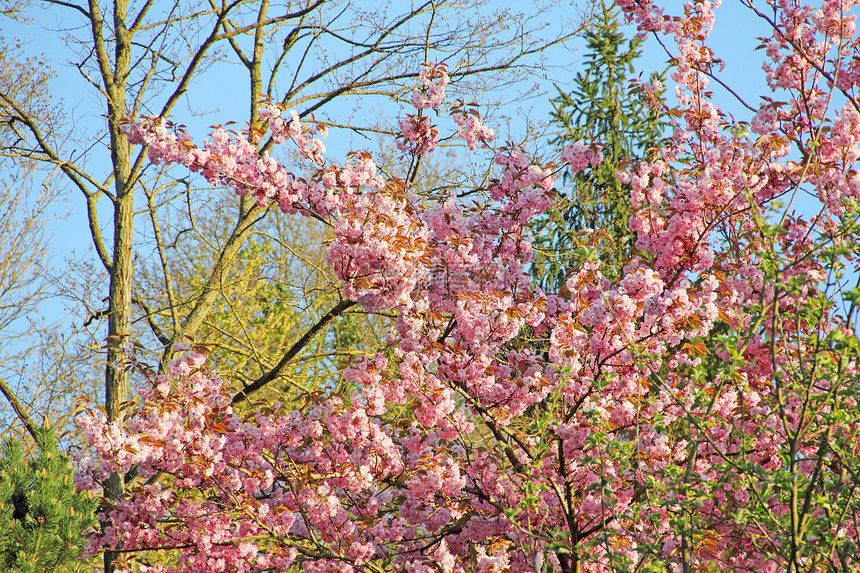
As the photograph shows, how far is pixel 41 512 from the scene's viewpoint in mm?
4559

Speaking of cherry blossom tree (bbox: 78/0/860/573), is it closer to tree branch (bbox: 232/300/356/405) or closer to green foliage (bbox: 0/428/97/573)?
green foliage (bbox: 0/428/97/573)

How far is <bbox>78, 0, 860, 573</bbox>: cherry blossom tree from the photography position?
4.10 m

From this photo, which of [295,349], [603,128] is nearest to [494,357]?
[295,349]

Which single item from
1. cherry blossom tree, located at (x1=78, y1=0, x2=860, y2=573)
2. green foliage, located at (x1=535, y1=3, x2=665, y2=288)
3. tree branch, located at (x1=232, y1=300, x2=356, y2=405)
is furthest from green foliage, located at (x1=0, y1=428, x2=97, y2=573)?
green foliage, located at (x1=535, y1=3, x2=665, y2=288)

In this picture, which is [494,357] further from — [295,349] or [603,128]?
[603,128]

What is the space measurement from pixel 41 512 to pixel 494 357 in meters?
2.85

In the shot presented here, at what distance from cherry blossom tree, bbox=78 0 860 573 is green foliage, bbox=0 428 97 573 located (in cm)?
23

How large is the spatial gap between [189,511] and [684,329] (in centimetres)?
328

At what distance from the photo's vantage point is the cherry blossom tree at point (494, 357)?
13.5 ft

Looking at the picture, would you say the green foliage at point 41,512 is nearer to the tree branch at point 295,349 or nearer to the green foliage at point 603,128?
the tree branch at point 295,349

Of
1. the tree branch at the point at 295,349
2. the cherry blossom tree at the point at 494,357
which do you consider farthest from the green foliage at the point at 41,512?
the tree branch at the point at 295,349

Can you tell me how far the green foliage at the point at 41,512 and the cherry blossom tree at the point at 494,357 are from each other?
0.23m

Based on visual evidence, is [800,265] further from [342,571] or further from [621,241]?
[621,241]

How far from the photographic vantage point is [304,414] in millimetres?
5113
